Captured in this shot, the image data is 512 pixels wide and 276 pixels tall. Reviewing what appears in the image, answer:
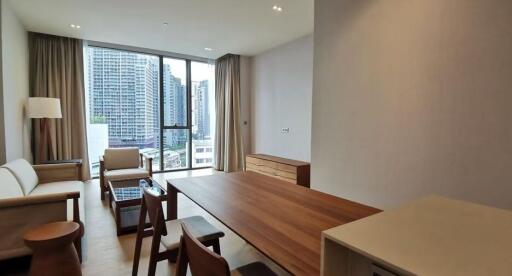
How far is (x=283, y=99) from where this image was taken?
5.08 m

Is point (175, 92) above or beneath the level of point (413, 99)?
above

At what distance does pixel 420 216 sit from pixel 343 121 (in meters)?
1.70

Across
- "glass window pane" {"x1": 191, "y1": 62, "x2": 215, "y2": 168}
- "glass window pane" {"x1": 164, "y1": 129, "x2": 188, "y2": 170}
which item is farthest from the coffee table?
"glass window pane" {"x1": 191, "y1": 62, "x2": 215, "y2": 168}

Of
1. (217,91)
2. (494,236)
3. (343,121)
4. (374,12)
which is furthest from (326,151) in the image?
(217,91)

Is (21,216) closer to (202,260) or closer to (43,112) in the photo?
(202,260)

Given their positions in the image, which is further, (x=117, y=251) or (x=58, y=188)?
(x=58, y=188)

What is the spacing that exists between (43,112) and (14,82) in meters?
0.52

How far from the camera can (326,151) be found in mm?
2844

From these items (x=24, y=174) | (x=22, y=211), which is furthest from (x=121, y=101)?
(x=22, y=211)

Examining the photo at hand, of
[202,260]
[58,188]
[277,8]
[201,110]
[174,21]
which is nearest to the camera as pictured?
[202,260]

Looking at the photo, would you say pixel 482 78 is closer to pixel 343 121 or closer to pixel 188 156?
pixel 343 121

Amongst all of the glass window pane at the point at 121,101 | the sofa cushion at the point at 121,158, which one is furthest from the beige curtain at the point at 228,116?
the sofa cushion at the point at 121,158

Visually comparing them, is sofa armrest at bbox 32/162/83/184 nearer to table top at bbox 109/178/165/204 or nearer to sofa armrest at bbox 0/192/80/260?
table top at bbox 109/178/165/204

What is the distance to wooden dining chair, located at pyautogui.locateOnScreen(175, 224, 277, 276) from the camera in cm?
84
